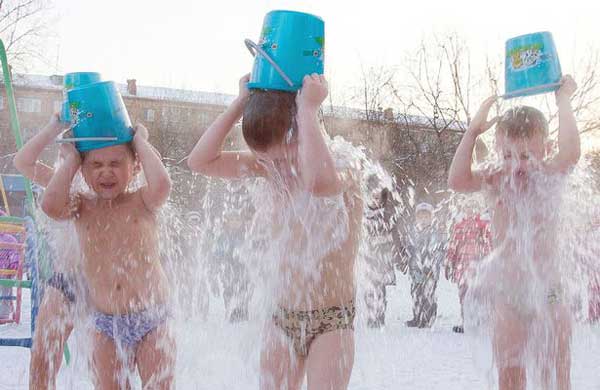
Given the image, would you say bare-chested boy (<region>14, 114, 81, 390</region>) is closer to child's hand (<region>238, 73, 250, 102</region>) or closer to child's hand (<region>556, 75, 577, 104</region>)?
child's hand (<region>238, 73, 250, 102</region>)

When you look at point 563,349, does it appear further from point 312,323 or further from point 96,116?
point 96,116

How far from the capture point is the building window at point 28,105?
44009mm

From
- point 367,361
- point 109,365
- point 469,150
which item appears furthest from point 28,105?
point 469,150

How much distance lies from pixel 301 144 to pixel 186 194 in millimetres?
25580

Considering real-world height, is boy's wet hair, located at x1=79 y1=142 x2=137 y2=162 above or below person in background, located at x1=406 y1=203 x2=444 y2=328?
above

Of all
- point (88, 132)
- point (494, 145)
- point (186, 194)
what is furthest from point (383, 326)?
point (186, 194)

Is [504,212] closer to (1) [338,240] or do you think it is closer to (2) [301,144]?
(1) [338,240]

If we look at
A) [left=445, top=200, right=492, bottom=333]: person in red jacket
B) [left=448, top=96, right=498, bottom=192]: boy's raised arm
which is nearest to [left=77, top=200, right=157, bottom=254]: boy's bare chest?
[left=448, top=96, right=498, bottom=192]: boy's raised arm

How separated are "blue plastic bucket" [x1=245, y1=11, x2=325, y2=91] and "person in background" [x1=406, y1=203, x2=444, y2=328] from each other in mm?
5868

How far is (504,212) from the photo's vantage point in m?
3.09

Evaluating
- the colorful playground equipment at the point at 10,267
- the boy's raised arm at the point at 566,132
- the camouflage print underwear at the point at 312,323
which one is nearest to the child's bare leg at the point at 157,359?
the camouflage print underwear at the point at 312,323

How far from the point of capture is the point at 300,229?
249 centimetres

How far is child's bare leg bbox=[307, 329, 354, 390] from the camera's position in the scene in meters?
2.27

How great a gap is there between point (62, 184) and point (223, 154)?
79cm
